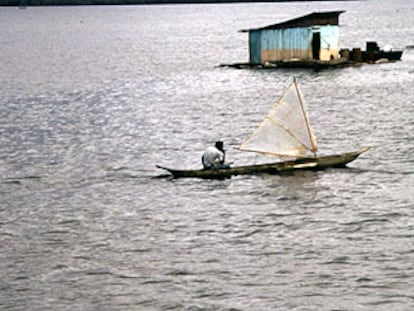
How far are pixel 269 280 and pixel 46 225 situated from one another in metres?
11.1

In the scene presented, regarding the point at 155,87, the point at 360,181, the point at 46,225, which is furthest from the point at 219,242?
the point at 155,87

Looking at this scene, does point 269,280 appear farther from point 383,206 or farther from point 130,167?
point 130,167

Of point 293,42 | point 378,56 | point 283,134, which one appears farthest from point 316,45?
point 283,134

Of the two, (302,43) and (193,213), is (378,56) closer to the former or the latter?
(302,43)

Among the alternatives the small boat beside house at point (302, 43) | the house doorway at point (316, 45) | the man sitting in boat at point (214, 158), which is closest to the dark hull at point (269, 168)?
the man sitting in boat at point (214, 158)

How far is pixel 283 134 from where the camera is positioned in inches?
1738

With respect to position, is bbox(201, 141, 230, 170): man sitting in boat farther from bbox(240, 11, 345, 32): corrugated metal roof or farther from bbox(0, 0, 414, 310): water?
bbox(240, 11, 345, 32): corrugated metal roof

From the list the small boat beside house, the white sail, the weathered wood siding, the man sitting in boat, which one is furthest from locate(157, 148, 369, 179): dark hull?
the weathered wood siding

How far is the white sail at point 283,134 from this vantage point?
4403 centimetres

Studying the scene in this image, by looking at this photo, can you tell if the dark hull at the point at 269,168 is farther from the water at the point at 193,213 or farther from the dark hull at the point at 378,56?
the dark hull at the point at 378,56

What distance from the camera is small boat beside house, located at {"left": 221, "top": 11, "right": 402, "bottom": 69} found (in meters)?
86.8

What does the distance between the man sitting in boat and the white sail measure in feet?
7.90

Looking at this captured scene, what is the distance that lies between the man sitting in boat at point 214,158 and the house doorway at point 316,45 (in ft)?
156

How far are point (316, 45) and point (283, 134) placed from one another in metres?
46.3
